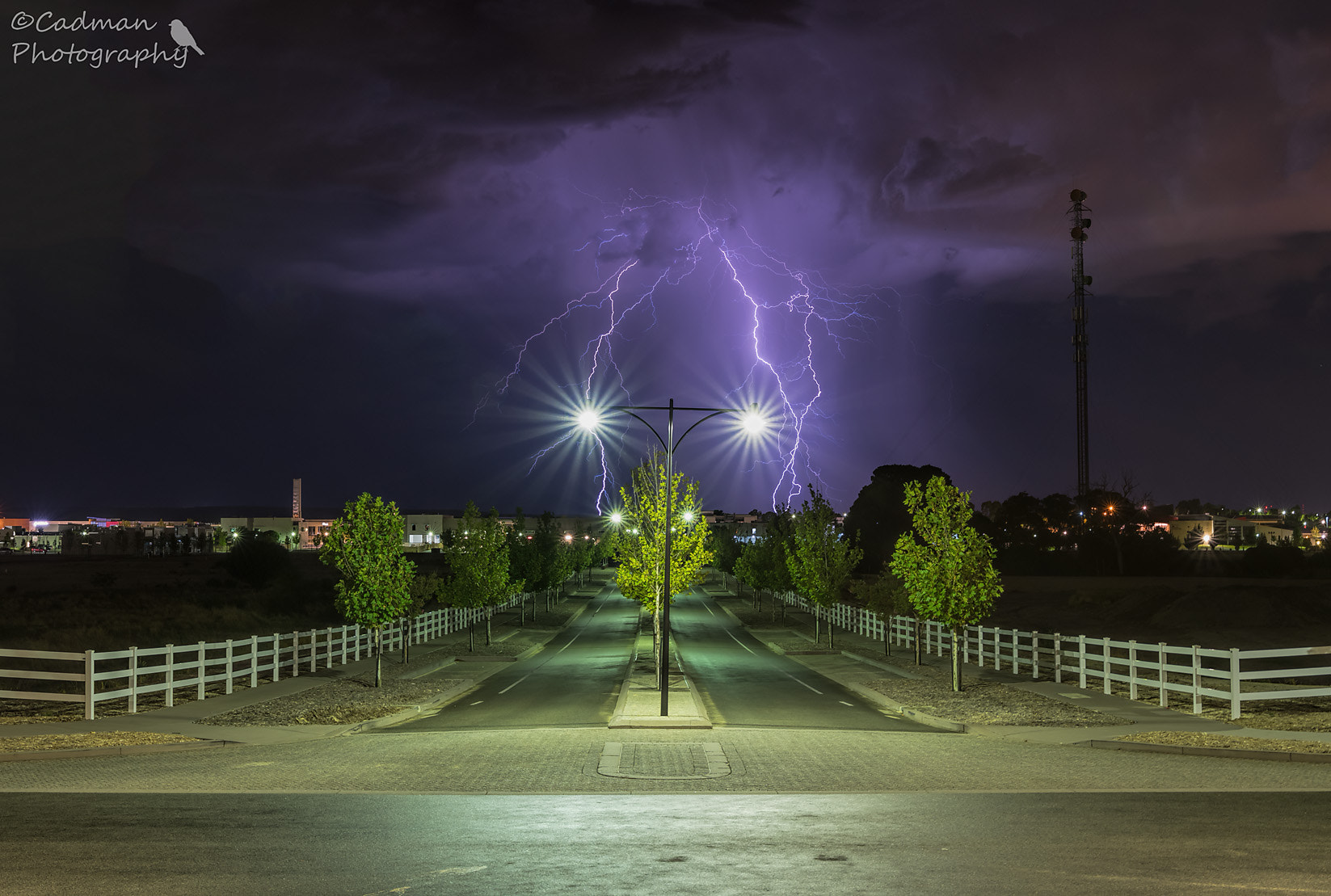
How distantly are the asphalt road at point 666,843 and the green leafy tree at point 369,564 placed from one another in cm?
1380

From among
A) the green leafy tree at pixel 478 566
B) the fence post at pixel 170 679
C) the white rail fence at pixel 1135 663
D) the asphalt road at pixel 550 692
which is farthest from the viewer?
the green leafy tree at pixel 478 566

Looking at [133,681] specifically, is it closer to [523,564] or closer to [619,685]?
[619,685]

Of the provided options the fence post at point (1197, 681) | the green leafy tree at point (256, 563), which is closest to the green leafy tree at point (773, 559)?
the fence post at point (1197, 681)

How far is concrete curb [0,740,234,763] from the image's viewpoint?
15.3m

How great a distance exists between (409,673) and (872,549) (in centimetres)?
9178

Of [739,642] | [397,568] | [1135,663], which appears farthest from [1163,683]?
[739,642]

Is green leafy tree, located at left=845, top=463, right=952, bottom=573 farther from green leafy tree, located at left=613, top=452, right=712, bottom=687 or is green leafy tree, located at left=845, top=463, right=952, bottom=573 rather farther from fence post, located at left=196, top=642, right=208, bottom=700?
fence post, located at left=196, top=642, right=208, bottom=700

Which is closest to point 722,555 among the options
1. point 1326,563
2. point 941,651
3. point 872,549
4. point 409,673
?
point 872,549

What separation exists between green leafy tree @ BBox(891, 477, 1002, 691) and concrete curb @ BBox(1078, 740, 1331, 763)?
26.9ft

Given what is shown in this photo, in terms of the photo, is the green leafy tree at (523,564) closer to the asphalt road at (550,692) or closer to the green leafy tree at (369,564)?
the asphalt road at (550,692)

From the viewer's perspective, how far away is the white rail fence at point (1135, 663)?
66.1ft

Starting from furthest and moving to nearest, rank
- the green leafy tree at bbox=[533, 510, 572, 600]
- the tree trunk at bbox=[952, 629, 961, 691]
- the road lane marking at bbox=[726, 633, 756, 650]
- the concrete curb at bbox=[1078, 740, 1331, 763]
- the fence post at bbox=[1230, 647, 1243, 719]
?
the green leafy tree at bbox=[533, 510, 572, 600] < the road lane marking at bbox=[726, 633, 756, 650] < the tree trunk at bbox=[952, 629, 961, 691] < the fence post at bbox=[1230, 647, 1243, 719] < the concrete curb at bbox=[1078, 740, 1331, 763]

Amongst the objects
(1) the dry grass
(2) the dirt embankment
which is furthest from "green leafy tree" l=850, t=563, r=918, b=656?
(1) the dry grass

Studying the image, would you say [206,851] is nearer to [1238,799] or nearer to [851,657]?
[1238,799]
